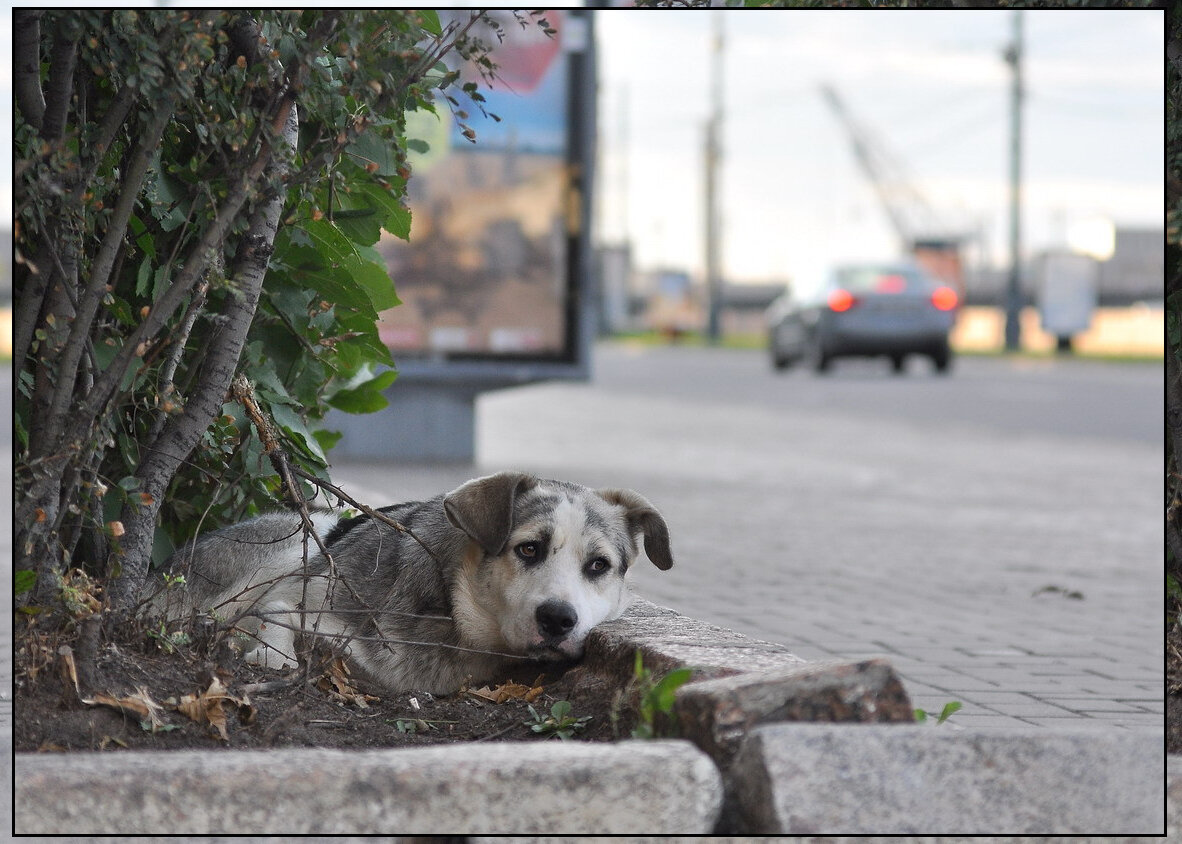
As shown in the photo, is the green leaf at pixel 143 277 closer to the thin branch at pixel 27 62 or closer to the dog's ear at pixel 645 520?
the thin branch at pixel 27 62

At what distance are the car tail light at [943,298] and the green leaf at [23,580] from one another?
2535 cm

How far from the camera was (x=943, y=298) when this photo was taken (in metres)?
27.8

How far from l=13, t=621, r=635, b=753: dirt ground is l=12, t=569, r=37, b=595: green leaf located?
75 millimetres

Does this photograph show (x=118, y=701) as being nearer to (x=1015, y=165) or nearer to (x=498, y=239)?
(x=498, y=239)

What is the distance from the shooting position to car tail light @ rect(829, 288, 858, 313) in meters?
27.8

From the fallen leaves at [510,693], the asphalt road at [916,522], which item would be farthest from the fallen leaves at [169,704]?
the asphalt road at [916,522]

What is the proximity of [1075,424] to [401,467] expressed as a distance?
9573mm

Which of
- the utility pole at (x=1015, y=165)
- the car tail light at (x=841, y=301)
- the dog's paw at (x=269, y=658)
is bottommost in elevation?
the dog's paw at (x=269, y=658)

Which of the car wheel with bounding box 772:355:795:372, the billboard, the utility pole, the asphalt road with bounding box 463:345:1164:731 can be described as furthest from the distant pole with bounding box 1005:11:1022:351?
the billboard

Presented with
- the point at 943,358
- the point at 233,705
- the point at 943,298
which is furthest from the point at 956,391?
the point at 233,705

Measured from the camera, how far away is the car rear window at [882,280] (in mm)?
27750

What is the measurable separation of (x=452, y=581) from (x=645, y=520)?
55cm

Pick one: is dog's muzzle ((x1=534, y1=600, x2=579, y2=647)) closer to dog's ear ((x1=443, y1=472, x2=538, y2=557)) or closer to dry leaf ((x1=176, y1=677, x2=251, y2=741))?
dog's ear ((x1=443, y1=472, x2=538, y2=557))

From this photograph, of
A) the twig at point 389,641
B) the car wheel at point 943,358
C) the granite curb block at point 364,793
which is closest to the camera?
the granite curb block at point 364,793
